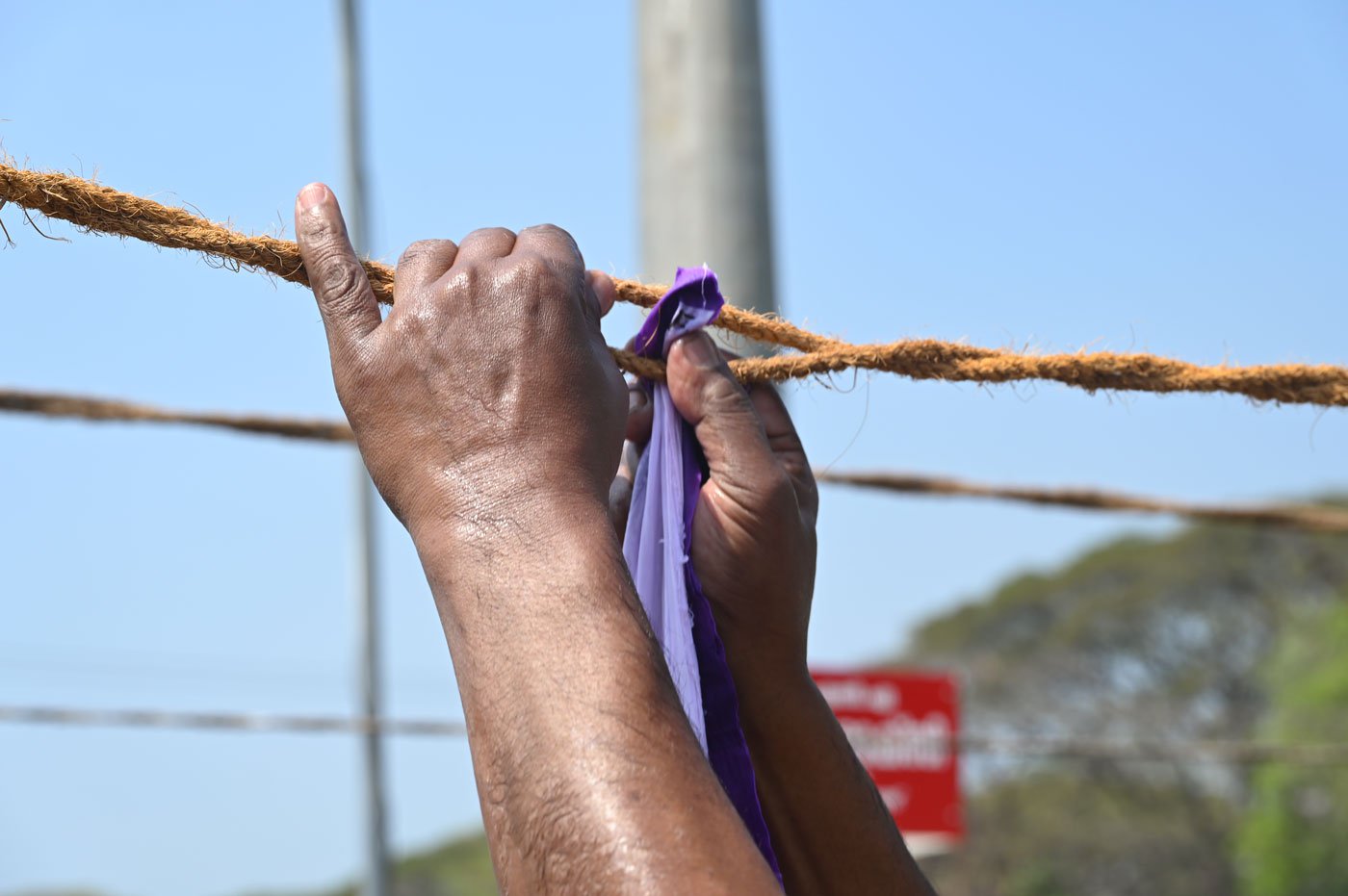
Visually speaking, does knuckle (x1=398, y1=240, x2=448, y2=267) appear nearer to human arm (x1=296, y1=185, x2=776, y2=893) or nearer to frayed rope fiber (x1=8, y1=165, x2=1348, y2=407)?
human arm (x1=296, y1=185, x2=776, y2=893)

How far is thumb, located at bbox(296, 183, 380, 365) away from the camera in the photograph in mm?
1392

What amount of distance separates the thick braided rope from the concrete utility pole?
0.45m

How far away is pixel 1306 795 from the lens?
18.9 metres

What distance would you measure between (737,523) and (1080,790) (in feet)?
73.8

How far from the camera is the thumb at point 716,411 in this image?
5.49 feet

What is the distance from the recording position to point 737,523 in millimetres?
1651

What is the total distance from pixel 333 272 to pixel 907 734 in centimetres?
695

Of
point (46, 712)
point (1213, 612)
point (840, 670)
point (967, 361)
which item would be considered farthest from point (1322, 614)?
point (967, 361)

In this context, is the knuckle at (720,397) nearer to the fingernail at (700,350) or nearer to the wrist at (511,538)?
the fingernail at (700,350)

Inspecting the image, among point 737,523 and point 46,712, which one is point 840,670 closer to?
point 46,712

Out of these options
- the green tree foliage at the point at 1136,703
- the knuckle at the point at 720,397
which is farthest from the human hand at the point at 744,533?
the green tree foliage at the point at 1136,703

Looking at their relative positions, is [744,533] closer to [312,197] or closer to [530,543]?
[530,543]

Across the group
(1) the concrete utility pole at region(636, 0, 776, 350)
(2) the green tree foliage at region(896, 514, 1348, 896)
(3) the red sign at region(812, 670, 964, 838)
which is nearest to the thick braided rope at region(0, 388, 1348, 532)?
(1) the concrete utility pole at region(636, 0, 776, 350)

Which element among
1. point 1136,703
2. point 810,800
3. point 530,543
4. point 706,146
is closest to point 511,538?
point 530,543
